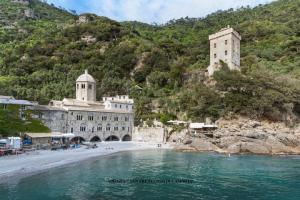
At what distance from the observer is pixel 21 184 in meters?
26.4

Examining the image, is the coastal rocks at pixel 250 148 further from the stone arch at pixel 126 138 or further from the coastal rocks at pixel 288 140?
the stone arch at pixel 126 138

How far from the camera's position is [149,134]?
209 feet

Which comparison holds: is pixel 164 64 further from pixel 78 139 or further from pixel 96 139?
pixel 78 139

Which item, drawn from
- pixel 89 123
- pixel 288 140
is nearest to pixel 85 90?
pixel 89 123

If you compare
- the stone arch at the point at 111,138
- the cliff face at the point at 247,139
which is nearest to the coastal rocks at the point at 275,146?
the cliff face at the point at 247,139

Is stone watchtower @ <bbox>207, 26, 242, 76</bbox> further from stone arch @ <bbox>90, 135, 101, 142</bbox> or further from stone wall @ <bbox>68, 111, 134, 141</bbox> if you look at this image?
stone arch @ <bbox>90, 135, 101, 142</bbox>

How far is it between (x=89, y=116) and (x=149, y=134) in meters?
12.2

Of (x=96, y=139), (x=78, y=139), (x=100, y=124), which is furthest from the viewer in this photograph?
(x=96, y=139)

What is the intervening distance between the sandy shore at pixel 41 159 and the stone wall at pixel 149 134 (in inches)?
437

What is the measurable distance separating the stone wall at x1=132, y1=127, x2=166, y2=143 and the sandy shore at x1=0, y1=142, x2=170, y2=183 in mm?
11094

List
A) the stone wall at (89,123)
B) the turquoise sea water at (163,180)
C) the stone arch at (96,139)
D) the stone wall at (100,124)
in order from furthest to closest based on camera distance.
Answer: the stone arch at (96,139) < the stone wall at (100,124) < the stone wall at (89,123) < the turquoise sea water at (163,180)

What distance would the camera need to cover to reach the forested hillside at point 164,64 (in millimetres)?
60469

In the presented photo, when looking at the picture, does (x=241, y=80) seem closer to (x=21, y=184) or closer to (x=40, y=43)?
(x=21, y=184)

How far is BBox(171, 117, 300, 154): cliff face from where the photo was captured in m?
50.9
